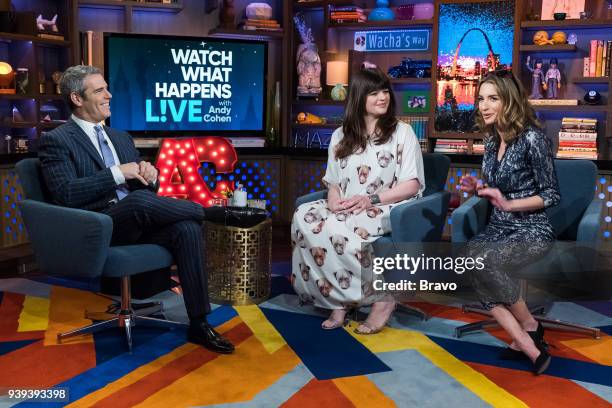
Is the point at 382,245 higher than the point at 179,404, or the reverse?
the point at 382,245

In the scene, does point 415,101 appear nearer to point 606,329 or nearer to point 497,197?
point 606,329

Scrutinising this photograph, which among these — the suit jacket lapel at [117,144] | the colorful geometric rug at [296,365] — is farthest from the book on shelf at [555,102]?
the suit jacket lapel at [117,144]

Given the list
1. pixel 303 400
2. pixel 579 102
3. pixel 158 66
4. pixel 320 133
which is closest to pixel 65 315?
pixel 303 400

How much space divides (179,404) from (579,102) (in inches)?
157

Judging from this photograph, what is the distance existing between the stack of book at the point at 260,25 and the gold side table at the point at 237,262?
239 centimetres

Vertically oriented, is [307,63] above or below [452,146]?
above

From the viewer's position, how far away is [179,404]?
2580 mm

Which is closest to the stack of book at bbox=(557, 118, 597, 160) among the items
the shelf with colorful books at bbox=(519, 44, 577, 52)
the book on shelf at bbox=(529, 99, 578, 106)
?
the book on shelf at bbox=(529, 99, 578, 106)

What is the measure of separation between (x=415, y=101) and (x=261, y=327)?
2970mm

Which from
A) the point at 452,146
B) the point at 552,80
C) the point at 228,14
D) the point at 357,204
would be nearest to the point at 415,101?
the point at 452,146

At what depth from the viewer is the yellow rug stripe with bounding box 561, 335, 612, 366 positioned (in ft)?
10.2

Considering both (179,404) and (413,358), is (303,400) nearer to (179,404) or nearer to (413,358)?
(179,404)

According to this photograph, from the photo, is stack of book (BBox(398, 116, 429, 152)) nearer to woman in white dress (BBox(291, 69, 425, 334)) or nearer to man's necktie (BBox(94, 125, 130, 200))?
woman in white dress (BBox(291, 69, 425, 334))

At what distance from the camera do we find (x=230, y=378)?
2838 mm
